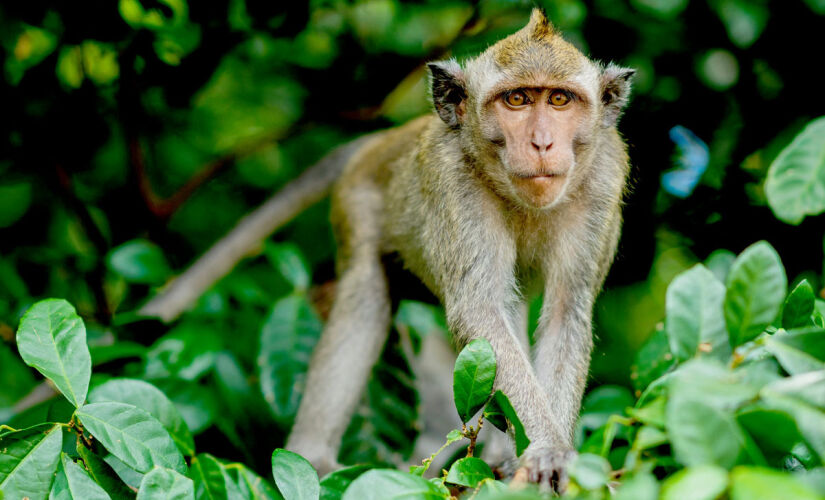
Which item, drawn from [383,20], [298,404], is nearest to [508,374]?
[298,404]

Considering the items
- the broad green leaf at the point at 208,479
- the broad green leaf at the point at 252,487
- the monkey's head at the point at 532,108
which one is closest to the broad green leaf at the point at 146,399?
the broad green leaf at the point at 208,479

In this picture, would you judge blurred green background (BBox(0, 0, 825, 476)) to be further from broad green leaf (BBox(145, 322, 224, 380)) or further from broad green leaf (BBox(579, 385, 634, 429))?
broad green leaf (BBox(579, 385, 634, 429))

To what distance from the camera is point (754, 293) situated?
1.88m

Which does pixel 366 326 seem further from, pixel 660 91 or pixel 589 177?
pixel 660 91

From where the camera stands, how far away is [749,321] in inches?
74.2

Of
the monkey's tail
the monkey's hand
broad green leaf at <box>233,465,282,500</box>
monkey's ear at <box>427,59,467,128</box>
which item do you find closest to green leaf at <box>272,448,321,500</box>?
broad green leaf at <box>233,465,282,500</box>

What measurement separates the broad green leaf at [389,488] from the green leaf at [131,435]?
0.75 metres

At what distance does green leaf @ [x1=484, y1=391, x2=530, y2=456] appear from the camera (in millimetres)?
2385

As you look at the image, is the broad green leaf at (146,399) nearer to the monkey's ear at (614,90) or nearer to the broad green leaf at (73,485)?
the broad green leaf at (73,485)

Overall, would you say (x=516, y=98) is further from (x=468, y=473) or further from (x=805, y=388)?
(x=805, y=388)

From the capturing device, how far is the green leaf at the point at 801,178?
2203mm

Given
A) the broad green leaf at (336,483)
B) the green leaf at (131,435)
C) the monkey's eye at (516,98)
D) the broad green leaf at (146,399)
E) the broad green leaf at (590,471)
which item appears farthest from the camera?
the monkey's eye at (516,98)

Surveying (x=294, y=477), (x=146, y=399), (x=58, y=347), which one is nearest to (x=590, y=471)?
(x=294, y=477)

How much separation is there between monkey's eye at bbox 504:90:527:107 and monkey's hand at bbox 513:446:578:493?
1.75 metres
